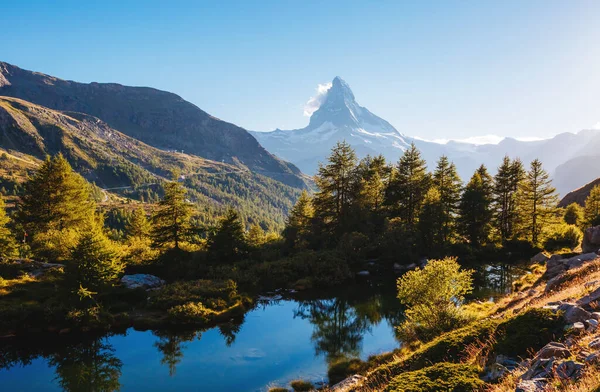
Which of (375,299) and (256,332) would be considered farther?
(375,299)

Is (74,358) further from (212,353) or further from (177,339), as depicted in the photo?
(212,353)

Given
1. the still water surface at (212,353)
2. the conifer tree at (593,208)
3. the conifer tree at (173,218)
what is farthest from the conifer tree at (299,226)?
the conifer tree at (593,208)

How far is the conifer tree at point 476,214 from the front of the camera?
187 feet

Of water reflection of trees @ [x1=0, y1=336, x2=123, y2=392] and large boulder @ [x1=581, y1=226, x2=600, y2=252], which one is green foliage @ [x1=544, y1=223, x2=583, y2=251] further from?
water reflection of trees @ [x1=0, y1=336, x2=123, y2=392]

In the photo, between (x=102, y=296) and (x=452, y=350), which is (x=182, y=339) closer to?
(x=102, y=296)

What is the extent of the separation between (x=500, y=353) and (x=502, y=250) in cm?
5283

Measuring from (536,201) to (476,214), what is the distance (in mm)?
9838

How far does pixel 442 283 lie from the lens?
843 inches

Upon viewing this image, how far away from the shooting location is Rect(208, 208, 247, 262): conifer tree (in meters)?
49.9

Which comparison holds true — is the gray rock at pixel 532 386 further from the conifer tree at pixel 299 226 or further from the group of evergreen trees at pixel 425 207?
the conifer tree at pixel 299 226

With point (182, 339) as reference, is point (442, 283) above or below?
above

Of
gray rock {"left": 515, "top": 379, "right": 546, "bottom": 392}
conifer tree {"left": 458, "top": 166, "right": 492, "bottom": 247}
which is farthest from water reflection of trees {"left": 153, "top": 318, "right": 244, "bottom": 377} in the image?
conifer tree {"left": 458, "top": 166, "right": 492, "bottom": 247}

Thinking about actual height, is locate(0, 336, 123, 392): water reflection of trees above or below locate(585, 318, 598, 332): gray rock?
below

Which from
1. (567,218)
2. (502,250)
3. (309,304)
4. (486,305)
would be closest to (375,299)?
(309,304)
